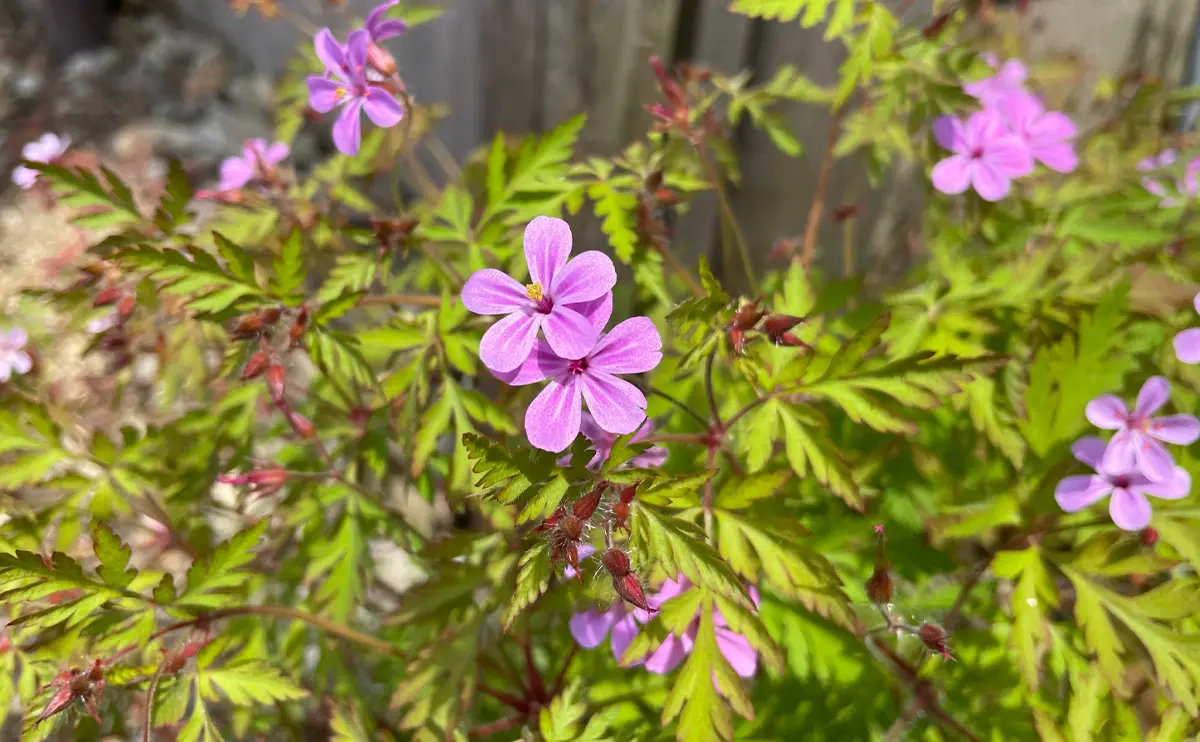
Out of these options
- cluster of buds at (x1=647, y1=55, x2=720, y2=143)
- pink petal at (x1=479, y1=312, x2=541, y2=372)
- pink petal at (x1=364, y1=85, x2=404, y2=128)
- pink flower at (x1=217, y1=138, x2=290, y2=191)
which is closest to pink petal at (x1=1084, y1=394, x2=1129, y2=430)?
cluster of buds at (x1=647, y1=55, x2=720, y2=143)

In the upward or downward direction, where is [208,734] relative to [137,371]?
upward

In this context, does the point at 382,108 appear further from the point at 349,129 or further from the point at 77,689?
the point at 77,689

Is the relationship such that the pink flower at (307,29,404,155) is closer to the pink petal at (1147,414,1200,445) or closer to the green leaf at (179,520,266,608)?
the green leaf at (179,520,266,608)

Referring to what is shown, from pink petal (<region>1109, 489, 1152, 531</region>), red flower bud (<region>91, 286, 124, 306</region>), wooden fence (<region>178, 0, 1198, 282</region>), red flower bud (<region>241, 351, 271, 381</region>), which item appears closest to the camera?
red flower bud (<region>241, 351, 271, 381</region>)

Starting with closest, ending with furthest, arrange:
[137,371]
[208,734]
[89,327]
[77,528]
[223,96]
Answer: [208,734] < [77,528] < [89,327] < [137,371] < [223,96]

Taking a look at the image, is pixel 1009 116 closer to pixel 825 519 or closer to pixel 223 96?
pixel 825 519

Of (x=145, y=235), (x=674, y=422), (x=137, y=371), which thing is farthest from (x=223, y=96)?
(x=674, y=422)
